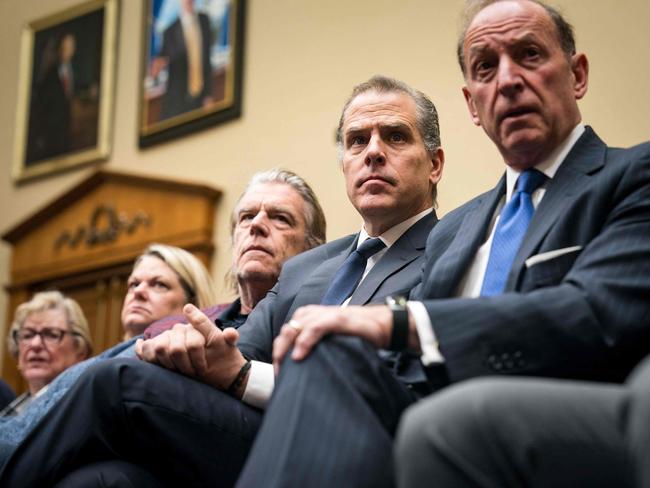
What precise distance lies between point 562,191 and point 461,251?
0.26m

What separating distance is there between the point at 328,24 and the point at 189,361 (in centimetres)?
480

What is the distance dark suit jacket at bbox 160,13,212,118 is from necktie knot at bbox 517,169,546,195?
547 centimetres

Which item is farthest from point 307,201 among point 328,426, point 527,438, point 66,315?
point 527,438

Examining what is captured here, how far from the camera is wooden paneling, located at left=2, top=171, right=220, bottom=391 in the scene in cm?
754

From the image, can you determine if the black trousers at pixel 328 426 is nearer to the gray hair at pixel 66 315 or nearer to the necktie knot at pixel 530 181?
the necktie knot at pixel 530 181

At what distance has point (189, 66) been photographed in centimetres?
790

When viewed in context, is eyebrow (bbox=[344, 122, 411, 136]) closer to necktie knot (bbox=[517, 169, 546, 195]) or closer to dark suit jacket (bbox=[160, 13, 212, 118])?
necktie knot (bbox=[517, 169, 546, 195])

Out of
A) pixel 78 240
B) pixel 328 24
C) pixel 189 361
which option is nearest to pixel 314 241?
pixel 189 361

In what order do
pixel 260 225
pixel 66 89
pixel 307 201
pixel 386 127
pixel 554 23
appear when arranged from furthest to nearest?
Answer: pixel 66 89
pixel 307 201
pixel 260 225
pixel 386 127
pixel 554 23

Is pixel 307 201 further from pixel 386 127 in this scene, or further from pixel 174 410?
pixel 174 410

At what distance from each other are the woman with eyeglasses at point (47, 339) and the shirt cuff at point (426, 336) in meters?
3.15

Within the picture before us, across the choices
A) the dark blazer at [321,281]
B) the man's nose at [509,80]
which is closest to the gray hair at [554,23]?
the man's nose at [509,80]

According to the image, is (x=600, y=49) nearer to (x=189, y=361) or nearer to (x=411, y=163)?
(x=411, y=163)

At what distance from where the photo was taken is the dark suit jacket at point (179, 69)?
7754 mm
